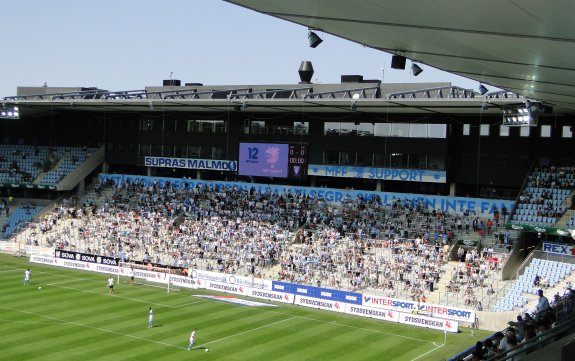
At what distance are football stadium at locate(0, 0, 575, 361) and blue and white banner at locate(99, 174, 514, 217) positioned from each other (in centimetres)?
16

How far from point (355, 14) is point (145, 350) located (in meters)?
23.9

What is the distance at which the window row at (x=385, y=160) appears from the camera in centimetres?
5322

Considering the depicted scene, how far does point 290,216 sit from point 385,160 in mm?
8645

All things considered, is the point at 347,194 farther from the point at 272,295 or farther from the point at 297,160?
the point at 272,295

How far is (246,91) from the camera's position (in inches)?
2386

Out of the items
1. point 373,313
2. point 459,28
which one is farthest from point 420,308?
point 459,28

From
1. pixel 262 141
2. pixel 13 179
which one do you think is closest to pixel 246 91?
pixel 262 141

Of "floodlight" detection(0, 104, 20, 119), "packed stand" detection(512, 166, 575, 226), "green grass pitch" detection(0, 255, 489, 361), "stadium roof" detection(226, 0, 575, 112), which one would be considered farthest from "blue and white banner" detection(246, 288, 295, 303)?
"floodlight" detection(0, 104, 20, 119)

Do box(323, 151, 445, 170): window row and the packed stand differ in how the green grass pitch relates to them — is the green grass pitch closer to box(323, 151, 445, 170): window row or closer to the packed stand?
the packed stand

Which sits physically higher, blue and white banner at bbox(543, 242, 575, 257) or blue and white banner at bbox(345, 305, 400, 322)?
blue and white banner at bbox(543, 242, 575, 257)

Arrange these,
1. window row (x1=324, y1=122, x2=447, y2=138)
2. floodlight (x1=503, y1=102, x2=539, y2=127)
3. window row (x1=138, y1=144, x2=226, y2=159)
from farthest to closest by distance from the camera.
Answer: window row (x1=138, y1=144, x2=226, y2=159) → window row (x1=324, y1=122, x2=447, y2=138) → floodlight (x1=503, y1=102, x2=539, y2=127)

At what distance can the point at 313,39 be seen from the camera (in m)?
14.5

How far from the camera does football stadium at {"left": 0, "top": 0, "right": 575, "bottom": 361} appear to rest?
35.0 metres

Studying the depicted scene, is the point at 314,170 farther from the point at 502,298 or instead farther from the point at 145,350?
the point at 145,350
